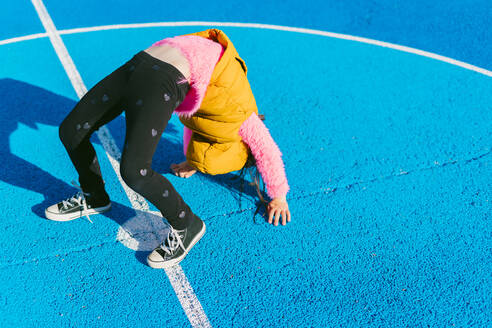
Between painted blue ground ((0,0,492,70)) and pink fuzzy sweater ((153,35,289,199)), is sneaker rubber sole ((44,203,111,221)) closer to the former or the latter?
pink fuzzy sweater ((153,35,289,199))

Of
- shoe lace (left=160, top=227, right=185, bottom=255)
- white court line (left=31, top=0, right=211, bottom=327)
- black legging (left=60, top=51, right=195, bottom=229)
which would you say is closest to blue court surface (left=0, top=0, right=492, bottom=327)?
white court line (left=31, top=0, right=211, bottom=327)

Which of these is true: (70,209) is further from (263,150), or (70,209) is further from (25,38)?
(25,38)

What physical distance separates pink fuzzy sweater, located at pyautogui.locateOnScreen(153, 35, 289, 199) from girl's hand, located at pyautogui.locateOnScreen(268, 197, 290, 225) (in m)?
0.04

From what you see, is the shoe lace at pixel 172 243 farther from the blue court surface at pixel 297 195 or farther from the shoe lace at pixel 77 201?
the shoe lace at pixel 77 201

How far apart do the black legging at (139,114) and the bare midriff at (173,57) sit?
0.10 feet

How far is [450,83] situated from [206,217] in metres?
3.37

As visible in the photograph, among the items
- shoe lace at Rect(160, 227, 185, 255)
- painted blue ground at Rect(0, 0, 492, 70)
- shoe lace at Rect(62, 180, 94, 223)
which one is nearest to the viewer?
shoe lace at Rect(160, 227, 185, 255)

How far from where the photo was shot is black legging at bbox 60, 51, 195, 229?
7.62 feet

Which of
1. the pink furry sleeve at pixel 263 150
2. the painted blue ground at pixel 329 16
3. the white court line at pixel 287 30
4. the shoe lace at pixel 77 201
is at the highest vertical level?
the painted blue ground at pixel 329 16

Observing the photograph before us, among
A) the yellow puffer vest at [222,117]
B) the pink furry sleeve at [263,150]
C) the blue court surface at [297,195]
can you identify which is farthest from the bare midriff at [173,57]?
the blue court surface at [297,195]

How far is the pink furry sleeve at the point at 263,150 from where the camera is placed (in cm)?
307

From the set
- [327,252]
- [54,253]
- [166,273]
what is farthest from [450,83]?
[54,253]

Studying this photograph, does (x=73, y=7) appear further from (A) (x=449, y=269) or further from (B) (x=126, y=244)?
(A) (x=449, y=269)

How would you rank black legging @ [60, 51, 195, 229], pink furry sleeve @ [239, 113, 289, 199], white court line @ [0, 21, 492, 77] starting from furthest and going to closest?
white court line @ [0, 21, 492, 77] < pink furry sleeve @ [239, 113, 289, 199] < black legging @ [60, 51, 195, 229]
